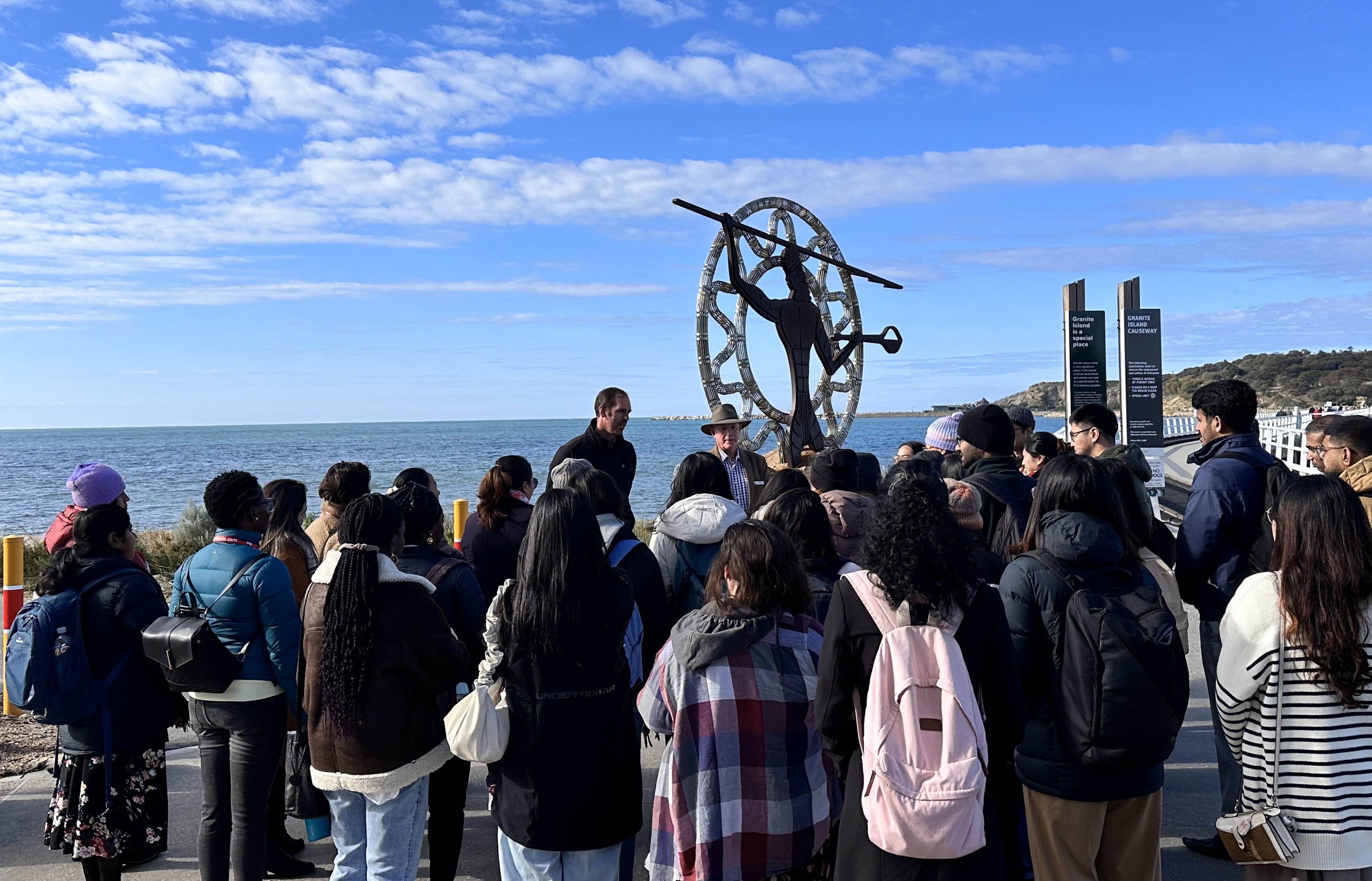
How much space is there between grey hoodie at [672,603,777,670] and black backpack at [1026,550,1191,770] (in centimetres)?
91

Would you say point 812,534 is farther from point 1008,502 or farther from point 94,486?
point 94,486

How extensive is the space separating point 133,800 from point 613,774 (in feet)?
6.62

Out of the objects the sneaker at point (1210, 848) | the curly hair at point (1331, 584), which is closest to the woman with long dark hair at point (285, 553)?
the curly hair at point (1331, 584)

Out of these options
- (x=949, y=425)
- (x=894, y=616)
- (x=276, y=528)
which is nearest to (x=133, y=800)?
(x=276, y=528)

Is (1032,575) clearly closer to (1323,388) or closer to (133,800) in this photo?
(133,800)

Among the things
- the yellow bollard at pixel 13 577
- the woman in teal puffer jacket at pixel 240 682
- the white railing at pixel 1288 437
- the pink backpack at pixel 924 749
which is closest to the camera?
the pink backpack at pixel 924 749

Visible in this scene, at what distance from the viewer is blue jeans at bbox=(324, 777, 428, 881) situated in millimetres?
3191

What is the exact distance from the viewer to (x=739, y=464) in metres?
7.13

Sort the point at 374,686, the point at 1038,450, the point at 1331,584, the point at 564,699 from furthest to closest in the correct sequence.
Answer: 1. the point at 1038,450
2. the point at 374,686
3. the point at 564,699
4. the point at 1331,584

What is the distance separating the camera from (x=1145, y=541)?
304cm

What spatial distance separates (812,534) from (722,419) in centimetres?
441

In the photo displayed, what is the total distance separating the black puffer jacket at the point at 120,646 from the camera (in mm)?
3537

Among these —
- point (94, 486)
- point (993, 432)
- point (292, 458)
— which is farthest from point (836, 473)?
point (292, 458)

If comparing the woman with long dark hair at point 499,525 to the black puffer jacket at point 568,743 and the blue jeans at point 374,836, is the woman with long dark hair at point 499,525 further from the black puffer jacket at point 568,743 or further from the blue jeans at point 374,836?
the black puffer jacket at point 568,743
